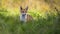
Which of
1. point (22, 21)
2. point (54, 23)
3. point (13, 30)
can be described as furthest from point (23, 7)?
point (54, 23)

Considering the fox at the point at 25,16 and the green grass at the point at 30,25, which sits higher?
the fox at the point at 25,16

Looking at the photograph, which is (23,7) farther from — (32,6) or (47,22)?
(47,22)

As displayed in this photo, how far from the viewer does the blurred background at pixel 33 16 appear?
73.0 inches

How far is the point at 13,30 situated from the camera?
185 centimetres

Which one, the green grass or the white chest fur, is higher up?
the white chest fur

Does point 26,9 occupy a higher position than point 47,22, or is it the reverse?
point 26,9

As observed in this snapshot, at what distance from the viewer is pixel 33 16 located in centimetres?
190

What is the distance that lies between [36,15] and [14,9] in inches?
9.9

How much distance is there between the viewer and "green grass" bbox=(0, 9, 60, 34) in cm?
184

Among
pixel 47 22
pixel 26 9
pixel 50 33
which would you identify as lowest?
pixel 50 33

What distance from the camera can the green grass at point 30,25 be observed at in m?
1.84

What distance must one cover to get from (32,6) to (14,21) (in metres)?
0.26

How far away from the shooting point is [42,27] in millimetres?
1917

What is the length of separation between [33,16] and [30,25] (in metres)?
0.11
